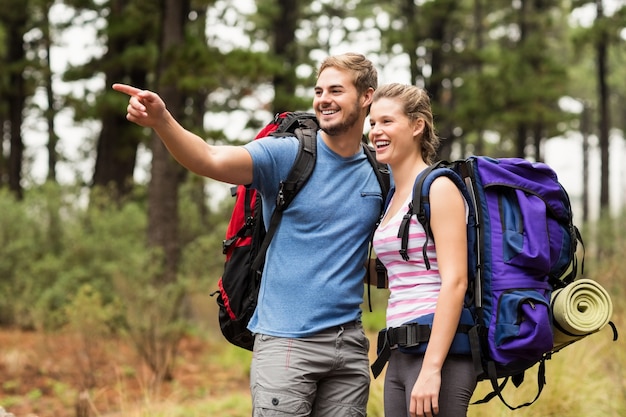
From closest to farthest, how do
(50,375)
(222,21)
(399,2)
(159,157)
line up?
(50,375) → (159,157) → (222,21) → (399,2)

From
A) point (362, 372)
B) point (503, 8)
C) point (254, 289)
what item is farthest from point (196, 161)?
point (503, 8)

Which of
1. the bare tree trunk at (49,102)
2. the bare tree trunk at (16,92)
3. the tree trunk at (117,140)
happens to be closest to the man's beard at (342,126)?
the tree trunk at (117,140)

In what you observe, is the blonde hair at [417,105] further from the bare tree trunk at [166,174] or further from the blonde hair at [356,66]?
the bare tree trunk at [166,174]

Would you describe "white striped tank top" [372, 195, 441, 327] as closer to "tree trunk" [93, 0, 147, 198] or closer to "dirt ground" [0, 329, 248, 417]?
"dirt ground" [0, 329, 248, 417]

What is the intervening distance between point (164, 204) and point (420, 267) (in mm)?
8312

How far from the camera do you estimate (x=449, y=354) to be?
8.96ft

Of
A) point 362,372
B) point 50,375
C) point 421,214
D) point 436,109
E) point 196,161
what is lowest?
point 50,375

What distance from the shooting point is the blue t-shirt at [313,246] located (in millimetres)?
3006

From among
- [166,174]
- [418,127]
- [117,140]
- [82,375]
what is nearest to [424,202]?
[418,127]

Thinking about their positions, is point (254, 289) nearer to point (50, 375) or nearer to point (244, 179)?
point (244, 179)

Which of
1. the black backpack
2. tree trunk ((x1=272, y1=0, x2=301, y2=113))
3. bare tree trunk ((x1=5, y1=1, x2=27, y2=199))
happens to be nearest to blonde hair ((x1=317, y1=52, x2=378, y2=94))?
the black backpack

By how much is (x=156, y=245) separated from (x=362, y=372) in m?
7.96

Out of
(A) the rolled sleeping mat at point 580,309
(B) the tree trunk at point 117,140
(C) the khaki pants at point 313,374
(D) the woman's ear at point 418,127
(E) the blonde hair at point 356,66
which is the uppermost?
(B) the tree trunk at point 117,140

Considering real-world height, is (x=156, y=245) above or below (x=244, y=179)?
below
